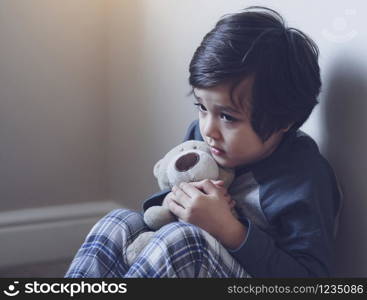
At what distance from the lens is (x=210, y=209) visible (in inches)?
31.4

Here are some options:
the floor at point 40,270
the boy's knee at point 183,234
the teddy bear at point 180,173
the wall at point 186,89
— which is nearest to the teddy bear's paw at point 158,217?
the teddy bear at point 180,173

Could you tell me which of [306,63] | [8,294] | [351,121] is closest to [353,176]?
[351,121]

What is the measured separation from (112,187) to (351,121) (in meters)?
0.87

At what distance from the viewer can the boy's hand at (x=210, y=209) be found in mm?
783

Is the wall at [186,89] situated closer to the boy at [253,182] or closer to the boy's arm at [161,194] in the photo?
the boy at [253,182]

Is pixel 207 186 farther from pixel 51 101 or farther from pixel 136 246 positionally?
pixel 51 101

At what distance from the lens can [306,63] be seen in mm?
795

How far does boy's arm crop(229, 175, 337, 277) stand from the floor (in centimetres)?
71

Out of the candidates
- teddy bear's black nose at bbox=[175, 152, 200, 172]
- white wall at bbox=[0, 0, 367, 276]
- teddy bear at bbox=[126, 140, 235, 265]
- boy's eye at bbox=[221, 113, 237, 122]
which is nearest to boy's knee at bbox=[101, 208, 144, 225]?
teddy bear at bbox=[126, 140, 235, 265]

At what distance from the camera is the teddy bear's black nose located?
0.86 m

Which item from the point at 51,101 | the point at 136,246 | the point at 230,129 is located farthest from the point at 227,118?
the point at 51,101

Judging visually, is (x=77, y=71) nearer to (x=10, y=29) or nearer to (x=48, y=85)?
(x=48, y=85)

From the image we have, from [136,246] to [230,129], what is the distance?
0.76 ft

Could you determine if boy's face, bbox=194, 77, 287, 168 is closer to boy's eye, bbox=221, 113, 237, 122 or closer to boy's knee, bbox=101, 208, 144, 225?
boy's eye, bbox=221, 113, 237, 122
